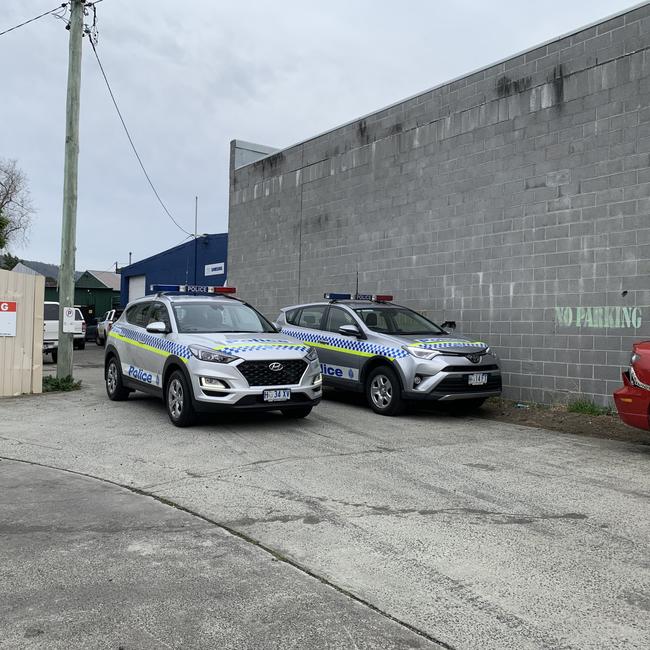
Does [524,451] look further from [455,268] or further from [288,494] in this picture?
[455,268]

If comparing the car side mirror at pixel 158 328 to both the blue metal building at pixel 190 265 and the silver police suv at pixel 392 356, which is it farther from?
the blue metal building at pixel 190 265

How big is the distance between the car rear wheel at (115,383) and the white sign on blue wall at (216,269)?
532 inches

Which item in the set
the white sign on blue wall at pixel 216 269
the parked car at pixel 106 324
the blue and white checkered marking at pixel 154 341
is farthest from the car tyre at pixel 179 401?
the parked car at pixel 106 324

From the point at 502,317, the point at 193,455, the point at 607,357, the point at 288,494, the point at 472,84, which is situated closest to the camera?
the point at 288,494

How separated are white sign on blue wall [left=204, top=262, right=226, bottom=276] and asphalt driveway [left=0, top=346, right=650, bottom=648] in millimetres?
15008

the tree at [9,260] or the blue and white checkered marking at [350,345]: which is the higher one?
the tree at [9,260]

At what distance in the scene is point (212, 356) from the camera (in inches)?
327

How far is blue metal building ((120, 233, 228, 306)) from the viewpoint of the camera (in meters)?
25.0

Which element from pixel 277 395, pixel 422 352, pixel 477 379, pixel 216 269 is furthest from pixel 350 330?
pixel 216 269

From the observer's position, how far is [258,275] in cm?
1859

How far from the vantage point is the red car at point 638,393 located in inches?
275

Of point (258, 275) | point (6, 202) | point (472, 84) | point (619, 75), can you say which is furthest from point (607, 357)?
point (6, 202)

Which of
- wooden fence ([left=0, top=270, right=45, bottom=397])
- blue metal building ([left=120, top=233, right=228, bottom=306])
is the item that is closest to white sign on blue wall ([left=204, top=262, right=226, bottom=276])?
blue metal building ([left=120, top=233, right=228, bottom=306])

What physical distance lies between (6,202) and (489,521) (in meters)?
56.2
